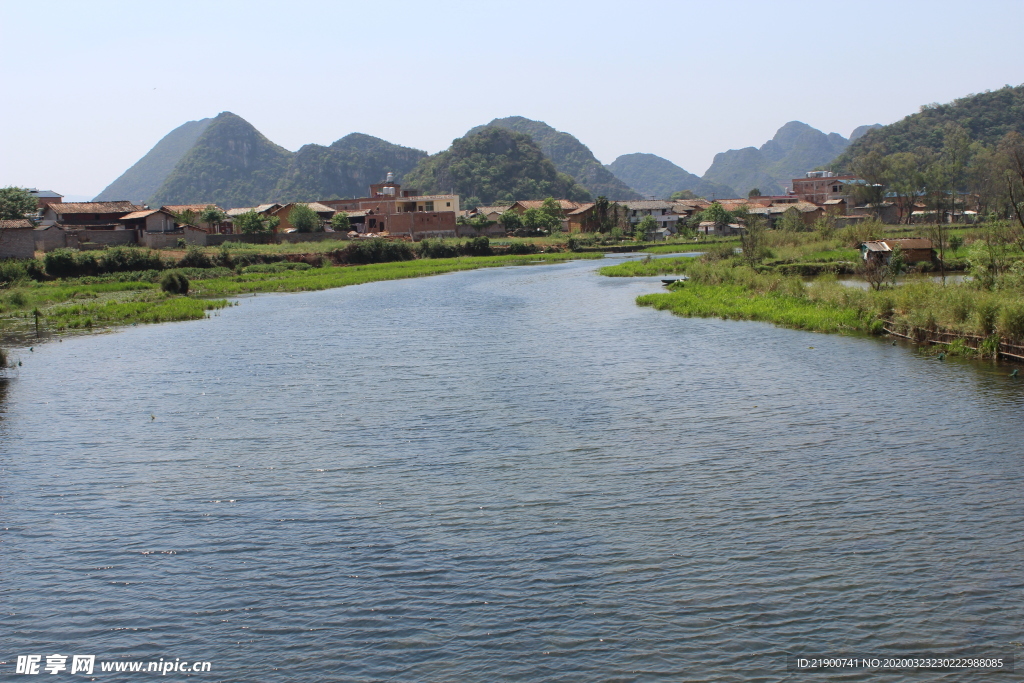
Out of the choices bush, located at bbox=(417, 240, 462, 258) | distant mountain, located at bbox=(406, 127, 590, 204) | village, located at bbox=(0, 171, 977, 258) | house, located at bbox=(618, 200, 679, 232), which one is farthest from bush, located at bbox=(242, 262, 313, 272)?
distant mountain, located at bbox=(406, 127, 590, 204)

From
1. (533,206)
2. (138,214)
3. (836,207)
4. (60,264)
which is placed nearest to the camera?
(60,264)

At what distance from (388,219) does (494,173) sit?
72.5 m

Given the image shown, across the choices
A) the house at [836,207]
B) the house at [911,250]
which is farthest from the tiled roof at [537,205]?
the house at [911,250]

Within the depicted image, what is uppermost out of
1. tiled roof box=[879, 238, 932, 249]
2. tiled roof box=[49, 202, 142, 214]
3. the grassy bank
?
tiled roof box=[49, 202, 142, 214]

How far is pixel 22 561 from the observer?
10.8 m

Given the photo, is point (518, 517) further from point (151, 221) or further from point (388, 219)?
point (388, 219)

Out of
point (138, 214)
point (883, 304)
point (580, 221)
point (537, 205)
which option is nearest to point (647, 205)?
point (580, 221)

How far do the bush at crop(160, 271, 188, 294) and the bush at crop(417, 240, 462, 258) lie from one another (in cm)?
3100

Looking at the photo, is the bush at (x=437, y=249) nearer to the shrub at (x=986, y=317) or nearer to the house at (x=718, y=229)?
the house at (x=718, y=229)

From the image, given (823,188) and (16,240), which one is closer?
(16,240)

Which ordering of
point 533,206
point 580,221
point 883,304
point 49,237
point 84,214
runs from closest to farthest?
point 883,304
point 49,237
point 84,214
point 580,221
point 533,206

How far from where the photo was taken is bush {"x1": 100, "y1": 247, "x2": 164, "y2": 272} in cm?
5338

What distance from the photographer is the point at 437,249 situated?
7738 centimetres

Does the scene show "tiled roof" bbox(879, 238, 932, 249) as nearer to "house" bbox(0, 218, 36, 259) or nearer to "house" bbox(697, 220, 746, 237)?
"house" bbox(697, 220, 746, 237)
